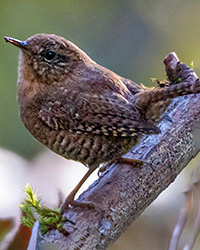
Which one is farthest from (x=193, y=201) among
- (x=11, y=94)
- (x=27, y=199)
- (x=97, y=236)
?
(x=11, y=94)

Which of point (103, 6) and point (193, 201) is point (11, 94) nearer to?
point (103, 6)

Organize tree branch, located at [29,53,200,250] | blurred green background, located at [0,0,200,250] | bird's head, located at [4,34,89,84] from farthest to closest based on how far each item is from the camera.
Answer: blurred green background, located at [0,0,200,250] → bird's head, located at [4,34,89,84] → tree branch, located at [29,53,200,250]

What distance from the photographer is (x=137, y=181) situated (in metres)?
1.07

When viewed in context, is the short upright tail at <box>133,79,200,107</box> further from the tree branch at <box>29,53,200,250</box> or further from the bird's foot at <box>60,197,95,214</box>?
the bird's foot at <box>60,197,95,214</box>

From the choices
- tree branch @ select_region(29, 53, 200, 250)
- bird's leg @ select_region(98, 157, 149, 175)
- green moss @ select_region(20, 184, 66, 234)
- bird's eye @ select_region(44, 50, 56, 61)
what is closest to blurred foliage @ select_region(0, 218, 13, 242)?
green moss @ select_region(20, 184, 66, 234)

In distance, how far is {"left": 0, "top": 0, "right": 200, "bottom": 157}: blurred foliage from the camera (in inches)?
51.8

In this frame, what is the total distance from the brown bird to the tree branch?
2.5 inches

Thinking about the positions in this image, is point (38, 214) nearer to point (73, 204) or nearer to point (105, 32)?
point (73, 204)

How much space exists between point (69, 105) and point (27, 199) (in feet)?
1.00

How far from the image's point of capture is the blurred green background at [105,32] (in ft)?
4.31

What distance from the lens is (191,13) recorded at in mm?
1293

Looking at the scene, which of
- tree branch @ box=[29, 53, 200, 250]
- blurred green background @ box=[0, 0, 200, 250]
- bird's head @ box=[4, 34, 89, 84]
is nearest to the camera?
tree branch @ box=[29, 53, 200, 250]

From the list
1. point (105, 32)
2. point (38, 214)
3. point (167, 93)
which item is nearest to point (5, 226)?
point (38, 214)

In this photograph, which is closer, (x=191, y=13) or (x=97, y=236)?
(x=97, y=236)
